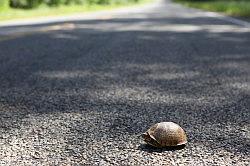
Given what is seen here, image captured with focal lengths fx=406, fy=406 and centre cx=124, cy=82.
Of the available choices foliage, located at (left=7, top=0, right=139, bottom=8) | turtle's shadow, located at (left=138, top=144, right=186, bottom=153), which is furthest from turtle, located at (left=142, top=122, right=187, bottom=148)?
foliage, located at (left=7, top=0, right=139, bottom=8)

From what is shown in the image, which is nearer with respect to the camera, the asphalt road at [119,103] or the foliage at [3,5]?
the asphalt road at [119,103]

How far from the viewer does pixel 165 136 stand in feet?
9.84

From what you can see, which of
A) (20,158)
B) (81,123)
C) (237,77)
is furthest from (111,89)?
(20,158)

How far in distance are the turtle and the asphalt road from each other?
57mm

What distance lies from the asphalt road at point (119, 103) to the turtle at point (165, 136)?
0.19 ft

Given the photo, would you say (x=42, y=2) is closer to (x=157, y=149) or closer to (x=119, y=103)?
(x=119, y=103)

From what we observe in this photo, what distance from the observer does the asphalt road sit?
9.79ft

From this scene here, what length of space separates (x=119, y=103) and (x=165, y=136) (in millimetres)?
1463

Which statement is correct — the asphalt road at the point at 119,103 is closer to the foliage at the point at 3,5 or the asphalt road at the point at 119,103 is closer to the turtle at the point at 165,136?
the turtle at the point at 165,136

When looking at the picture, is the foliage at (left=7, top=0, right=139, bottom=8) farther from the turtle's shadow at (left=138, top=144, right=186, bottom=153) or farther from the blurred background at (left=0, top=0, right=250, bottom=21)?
the turtle's shadow at (left=138, top=144, right=186, bottom=153)

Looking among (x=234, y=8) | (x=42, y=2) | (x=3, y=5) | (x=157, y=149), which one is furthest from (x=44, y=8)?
(x=157, y=149)

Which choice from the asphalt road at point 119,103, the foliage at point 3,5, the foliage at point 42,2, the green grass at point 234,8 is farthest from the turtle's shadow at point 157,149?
the foliage at point 42,2

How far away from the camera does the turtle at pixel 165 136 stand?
3.00m

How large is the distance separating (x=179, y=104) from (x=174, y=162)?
1609mm
